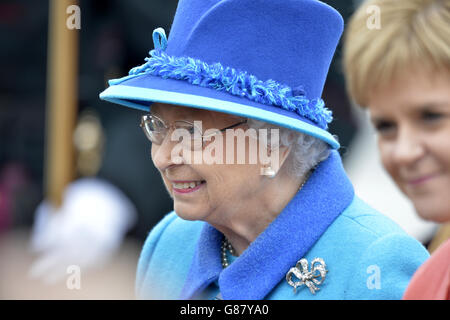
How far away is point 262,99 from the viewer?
2.75 meters

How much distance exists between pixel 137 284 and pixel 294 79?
124 cm

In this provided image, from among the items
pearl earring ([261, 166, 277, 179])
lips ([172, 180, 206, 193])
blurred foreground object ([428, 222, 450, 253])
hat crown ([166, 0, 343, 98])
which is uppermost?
hat crown ([166, 0, 343, 98])

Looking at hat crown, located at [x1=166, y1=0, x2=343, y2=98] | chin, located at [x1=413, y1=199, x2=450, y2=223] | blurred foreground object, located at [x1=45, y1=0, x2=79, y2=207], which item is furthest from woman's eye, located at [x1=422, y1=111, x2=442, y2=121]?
blurred foreground object, located at [x1=45, y1=0, x2=79, y2=207]

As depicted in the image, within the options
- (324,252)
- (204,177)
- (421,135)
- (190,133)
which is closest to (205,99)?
(190,133)

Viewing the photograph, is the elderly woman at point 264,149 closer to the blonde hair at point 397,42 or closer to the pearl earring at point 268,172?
the pearl earring at point 268,172

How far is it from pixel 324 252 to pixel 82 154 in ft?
12.7

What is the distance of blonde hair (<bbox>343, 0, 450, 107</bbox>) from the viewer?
211 cm

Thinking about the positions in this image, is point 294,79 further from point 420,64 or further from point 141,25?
point 141,25

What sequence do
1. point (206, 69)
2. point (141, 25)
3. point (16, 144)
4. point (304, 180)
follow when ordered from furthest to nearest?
point (16, 144)
point (141, 25)
point (304, 180)
point (206, 69)

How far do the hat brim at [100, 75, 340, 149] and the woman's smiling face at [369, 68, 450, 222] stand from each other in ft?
1.91

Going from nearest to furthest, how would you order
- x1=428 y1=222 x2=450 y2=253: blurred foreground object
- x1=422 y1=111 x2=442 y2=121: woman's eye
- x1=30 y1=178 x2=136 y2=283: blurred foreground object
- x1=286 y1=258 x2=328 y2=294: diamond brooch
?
x1=422 y1=111 x2=442 y2=121: woman's eye → x1=286 y1=258 x2=328 y2=294: diamond brooch → x1=428 y1=222 x2=450 y2=253: blurred foreground object → x1=30 y1=178 x2=136 y2=283: blurred foreground object

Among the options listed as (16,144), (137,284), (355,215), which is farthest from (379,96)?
(16,144)

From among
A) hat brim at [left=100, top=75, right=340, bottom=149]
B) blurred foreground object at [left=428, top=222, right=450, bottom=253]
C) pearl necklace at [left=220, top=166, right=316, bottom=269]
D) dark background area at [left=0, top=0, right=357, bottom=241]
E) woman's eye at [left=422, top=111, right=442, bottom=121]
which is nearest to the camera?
woman's eye at [left=422, top=111, right=442, bottom=121]

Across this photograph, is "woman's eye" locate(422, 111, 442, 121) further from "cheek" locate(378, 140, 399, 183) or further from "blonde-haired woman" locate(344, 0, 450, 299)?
"cheek" locate(378, 140, 399, 183)
